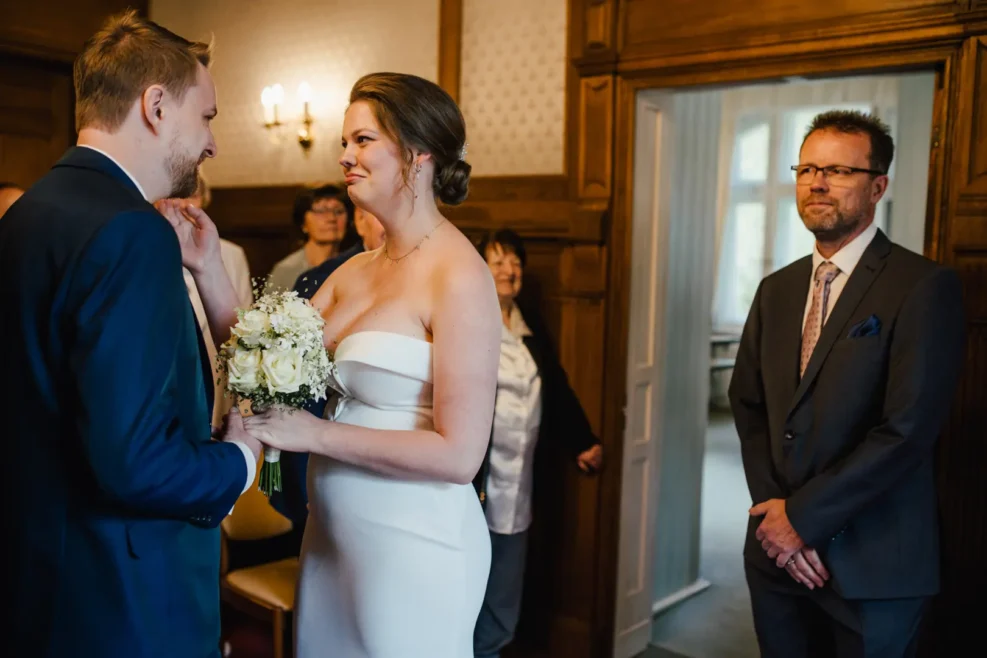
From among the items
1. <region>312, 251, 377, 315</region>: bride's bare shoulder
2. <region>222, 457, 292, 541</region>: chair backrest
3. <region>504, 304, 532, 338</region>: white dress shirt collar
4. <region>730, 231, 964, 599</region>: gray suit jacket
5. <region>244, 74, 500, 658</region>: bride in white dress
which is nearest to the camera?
<region>244, 74, 500, 658</region>: bride in white dress

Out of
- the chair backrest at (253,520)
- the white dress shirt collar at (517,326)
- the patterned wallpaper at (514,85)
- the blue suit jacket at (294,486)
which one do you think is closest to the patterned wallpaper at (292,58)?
the patterned wallpaper at (514,85)

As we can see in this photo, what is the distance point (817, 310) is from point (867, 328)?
228mm

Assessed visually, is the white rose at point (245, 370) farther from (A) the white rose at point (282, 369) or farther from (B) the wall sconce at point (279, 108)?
(B) the wall sconce at point (279, 108)

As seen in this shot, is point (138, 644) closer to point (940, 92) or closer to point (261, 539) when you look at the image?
point (261, 539)

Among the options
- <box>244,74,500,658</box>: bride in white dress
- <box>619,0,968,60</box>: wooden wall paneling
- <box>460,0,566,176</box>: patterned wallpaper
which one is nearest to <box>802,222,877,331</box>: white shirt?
<box>619,0,968,60</box>: wooden wall paneling

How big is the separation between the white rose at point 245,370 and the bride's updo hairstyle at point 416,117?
0.55m

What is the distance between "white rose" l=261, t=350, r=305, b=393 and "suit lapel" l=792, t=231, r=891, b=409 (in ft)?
5.26

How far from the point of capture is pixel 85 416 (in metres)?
1.46

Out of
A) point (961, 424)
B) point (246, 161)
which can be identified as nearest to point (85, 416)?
point (961, 424)

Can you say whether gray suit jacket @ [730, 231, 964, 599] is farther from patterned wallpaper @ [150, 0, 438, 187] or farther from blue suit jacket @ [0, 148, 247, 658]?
patterned wallpaper @ [150, 0, 438, 187]

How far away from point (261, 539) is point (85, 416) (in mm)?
2406

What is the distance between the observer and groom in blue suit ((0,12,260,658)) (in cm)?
146

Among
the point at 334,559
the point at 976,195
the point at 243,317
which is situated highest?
the point at 976,195

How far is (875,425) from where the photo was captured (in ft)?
8.44
